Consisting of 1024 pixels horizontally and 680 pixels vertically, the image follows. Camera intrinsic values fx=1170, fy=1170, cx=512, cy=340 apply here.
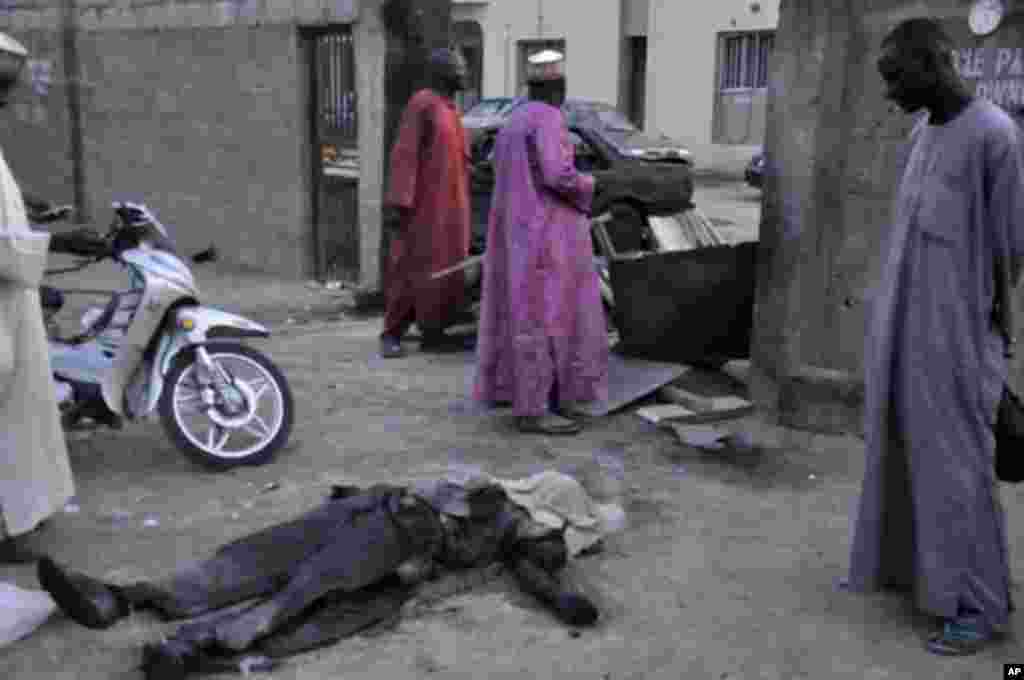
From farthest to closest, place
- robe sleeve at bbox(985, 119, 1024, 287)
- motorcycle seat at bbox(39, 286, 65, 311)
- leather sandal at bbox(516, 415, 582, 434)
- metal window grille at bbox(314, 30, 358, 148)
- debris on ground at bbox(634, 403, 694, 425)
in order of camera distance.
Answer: metal window grille at bbox(314, 30, 358, 148) → debris on ground at bbox(634, 403, 694, 425) → leather sandal at bbox(516, 415, 582, 434) → motorcycle seat at bbox(39, 286, 65, 311) → robe sleeve at bbox(985, 119, 1024, 287)

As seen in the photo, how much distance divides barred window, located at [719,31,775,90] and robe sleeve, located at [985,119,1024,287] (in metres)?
20.9

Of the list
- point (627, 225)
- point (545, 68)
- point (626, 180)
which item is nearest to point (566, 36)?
point (626, 180)

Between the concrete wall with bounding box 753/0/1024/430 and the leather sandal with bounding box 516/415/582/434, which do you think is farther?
the leather sandal with bounding box 516/415/582/434

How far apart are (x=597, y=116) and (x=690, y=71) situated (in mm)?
9088

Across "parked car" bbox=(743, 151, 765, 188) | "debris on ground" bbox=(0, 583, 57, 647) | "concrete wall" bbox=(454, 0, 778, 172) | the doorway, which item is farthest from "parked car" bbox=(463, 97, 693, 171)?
"debris on ground" bbox=(0, 583, 57, 647)

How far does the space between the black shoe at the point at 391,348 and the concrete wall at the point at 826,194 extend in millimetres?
2485

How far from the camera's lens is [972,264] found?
3.22 metres

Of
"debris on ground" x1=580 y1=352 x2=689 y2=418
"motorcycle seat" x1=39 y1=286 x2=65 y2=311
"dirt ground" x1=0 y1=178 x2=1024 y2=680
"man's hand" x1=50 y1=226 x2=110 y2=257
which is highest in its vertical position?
"man's hand" x1=50 y1=226 x2=110 y2=257

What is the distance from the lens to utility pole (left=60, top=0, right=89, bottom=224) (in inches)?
491

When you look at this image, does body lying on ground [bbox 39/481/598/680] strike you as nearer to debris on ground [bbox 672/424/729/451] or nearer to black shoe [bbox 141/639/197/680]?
black shoe [bbox 141/639/197/680]

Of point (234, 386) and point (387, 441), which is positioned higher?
point (234, 386)

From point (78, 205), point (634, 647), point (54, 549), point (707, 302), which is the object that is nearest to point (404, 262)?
point (707, 302)

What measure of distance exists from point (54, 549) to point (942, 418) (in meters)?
2.94

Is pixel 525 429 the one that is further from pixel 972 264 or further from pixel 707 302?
pixel 972 264
